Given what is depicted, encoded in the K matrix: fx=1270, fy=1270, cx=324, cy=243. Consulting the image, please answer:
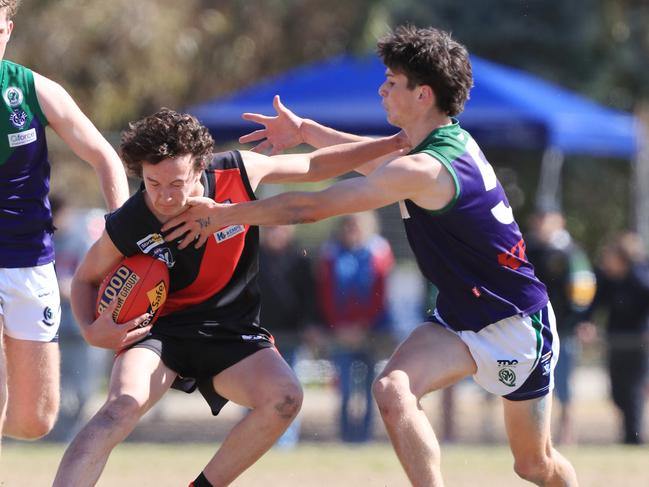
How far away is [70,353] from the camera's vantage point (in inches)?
450

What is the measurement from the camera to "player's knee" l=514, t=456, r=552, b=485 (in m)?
5.87

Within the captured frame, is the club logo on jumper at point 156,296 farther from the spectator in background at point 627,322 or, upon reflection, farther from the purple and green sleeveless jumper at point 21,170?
the spectator in background at point 627,322

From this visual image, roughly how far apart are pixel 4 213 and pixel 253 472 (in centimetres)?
400

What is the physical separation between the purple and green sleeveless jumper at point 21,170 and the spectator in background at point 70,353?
16.7 ft

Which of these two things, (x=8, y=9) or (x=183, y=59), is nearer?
(x=8, y=9)

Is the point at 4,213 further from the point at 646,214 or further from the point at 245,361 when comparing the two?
the point at 646,214

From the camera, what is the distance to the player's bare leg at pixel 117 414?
531 centimetres

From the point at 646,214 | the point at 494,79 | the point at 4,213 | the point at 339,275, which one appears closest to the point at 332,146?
the point at 4,213

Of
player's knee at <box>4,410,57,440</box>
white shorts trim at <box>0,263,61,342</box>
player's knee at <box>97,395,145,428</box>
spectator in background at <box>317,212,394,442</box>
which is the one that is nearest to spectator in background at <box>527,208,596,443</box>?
spectator in background at <box>317,212,394,442</box>

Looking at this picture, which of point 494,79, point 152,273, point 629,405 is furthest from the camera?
point 494,79

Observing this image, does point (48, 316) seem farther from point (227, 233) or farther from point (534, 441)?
point (534, 441)

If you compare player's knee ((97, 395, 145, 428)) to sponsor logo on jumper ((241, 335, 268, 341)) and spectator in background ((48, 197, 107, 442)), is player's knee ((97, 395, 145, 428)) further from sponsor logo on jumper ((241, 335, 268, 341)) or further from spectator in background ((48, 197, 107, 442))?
spectator in background ((48, 197, 107, 442))

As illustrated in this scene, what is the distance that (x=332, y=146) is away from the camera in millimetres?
6230

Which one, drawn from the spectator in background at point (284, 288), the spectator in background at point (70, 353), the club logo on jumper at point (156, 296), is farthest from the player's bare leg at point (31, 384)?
the spectator in background at point (284, 288)
